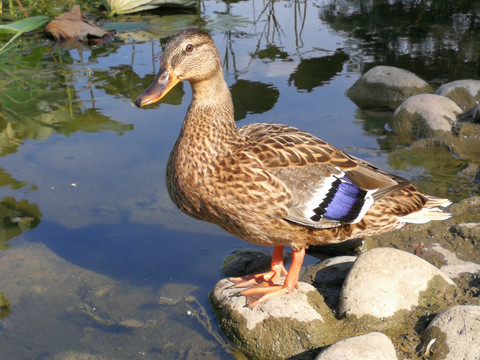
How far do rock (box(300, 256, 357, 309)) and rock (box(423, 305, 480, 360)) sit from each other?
73 cm

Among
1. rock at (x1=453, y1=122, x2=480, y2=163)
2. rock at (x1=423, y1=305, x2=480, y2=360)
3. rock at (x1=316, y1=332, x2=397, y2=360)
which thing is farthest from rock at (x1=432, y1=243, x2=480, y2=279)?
rock at (x1=453, y1=122, x2=480, y2=163)

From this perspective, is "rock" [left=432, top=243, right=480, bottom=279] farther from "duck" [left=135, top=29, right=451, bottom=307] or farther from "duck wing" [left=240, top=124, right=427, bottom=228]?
Answer: "duck wing" [left=240, top=124, right=427, bottom=228]

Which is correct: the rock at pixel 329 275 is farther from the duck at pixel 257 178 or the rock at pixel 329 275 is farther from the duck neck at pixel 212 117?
the duck neck at pixel 212 117

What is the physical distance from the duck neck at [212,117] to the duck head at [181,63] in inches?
4.9

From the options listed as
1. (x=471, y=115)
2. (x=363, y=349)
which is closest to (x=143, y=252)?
(x=363, y=349)

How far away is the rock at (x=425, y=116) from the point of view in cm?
639

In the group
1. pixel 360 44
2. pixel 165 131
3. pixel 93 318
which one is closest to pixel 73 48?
pixel 165 131

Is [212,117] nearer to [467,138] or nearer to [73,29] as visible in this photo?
[467,138]

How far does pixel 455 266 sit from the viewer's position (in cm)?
433

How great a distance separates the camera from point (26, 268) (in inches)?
176

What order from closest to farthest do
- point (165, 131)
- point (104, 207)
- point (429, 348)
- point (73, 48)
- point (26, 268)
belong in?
1. point (429, 348)
2. point (26, 268)
3. point (104, 207)
4. point (165, 131)
5. point (73, 48)

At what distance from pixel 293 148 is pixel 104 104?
3.54 m

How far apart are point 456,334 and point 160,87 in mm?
2102

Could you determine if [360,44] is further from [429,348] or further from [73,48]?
[429,348]
